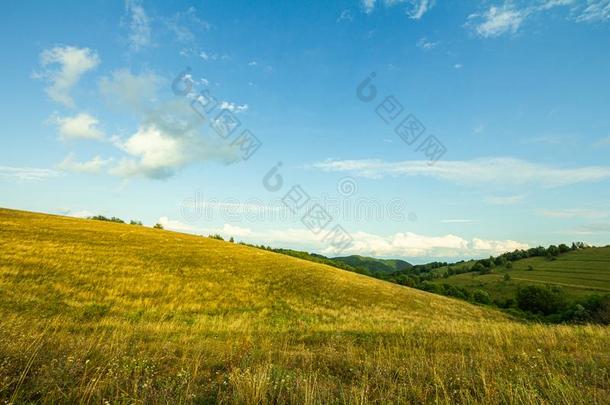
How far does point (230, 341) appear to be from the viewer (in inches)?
425

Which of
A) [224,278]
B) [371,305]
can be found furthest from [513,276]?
[224,278]

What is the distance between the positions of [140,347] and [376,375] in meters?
6.85

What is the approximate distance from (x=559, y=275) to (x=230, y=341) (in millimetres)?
168346

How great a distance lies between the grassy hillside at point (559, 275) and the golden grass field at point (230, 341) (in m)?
101

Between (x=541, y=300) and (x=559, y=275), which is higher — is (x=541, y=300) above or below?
below

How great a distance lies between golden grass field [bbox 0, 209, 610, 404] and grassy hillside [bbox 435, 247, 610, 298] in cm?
10096

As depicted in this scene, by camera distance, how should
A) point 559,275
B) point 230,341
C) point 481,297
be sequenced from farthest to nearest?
point 559,275 → point 481,297 → point 230,341

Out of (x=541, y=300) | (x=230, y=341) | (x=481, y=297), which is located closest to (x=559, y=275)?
(x=481, y=297)

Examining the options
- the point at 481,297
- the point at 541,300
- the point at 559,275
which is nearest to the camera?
the point at 541,300

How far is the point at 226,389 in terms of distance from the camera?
5.53 meters

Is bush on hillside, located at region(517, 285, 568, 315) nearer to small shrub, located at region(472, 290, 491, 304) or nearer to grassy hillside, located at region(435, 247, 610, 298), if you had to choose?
small shrub, located at region(472, 290, 491, 304)

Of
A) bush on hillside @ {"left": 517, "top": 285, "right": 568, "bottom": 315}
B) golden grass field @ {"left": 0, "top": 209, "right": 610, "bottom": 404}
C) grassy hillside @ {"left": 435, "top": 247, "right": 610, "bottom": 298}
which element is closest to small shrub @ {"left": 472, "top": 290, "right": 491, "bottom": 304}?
bush on hillside @ {"left": 517, "top": 285, "right": 568, "bottom": 315}

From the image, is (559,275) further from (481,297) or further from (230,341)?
(230,341)

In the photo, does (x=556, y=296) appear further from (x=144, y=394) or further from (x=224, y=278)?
(x=144, y=394)
